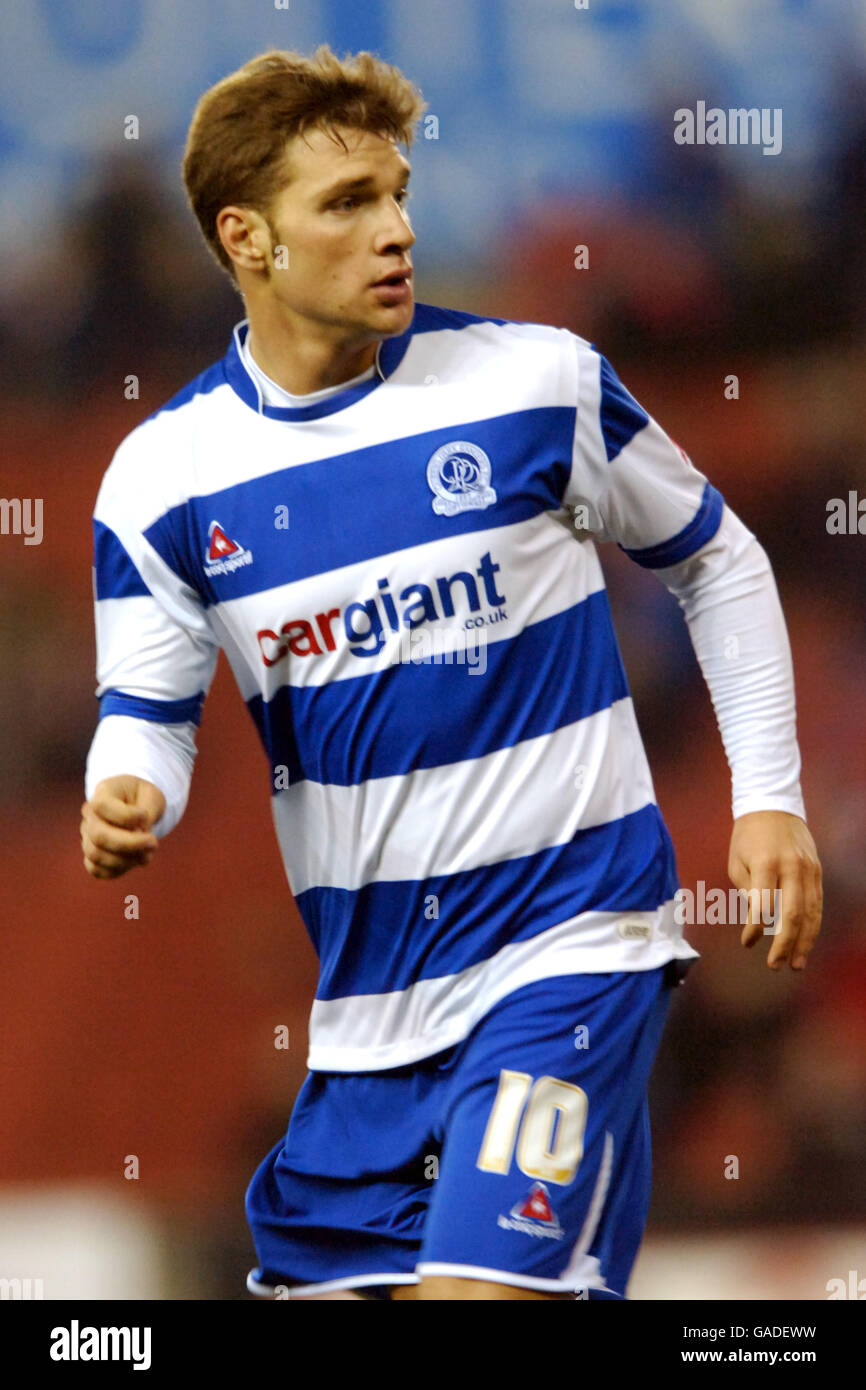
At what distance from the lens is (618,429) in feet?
6.52

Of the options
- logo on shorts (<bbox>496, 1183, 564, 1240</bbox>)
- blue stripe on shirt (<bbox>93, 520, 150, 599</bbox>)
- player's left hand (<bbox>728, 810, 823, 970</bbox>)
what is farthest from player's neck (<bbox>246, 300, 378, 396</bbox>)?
logo on shorts (<bbox>496, 1183, 564, 1240</bbox>)

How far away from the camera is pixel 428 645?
1.89 m

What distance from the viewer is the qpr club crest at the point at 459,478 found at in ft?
6.27

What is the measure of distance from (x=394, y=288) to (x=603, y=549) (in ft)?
5.69

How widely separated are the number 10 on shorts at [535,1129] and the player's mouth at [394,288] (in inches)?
32.9

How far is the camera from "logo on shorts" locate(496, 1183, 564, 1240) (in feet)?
5.80

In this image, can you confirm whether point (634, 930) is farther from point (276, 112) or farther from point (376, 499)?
point (276, 112)

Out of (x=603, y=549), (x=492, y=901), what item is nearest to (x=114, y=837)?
(x=492, y=901)

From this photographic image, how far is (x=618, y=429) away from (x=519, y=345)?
147mm

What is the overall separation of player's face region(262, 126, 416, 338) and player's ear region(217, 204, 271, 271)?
1.2 inches

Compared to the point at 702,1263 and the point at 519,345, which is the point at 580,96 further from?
the point at 702,1263

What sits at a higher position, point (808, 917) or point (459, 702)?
point (459, 702)
